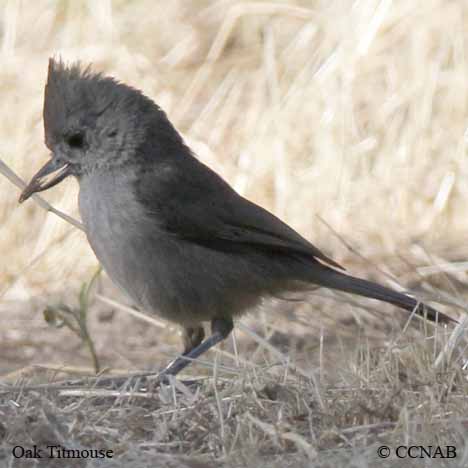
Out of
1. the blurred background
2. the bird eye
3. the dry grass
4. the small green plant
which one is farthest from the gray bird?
the blurred background

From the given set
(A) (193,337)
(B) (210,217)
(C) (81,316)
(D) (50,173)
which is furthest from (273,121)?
(C) (81,316)

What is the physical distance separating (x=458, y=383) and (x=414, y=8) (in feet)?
17.3

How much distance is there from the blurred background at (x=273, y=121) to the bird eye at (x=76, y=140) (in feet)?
7.11

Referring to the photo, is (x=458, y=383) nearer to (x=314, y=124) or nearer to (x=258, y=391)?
(x=258, y=391)

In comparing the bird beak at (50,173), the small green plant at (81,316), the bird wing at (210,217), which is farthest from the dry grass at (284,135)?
the bird beak at (50,173)

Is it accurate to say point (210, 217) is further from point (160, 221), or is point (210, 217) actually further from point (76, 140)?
point (76, 140)

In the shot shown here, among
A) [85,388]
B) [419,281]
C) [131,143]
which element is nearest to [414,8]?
[419,281]

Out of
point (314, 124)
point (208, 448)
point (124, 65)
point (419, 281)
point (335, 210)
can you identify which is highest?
point (124, 65)

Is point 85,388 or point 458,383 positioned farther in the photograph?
point 85,388

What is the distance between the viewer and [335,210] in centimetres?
847

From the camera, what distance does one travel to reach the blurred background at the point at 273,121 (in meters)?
8.11

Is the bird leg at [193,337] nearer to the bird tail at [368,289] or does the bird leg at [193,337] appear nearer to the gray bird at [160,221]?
the gray bird at [160,221]

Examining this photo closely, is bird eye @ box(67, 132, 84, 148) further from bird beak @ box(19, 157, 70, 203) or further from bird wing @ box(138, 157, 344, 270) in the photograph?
bird wing @ box(138, 157, 344, 270)

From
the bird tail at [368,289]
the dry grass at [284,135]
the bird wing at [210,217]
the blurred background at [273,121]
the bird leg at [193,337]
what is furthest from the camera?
the blurred background at [273,121]
